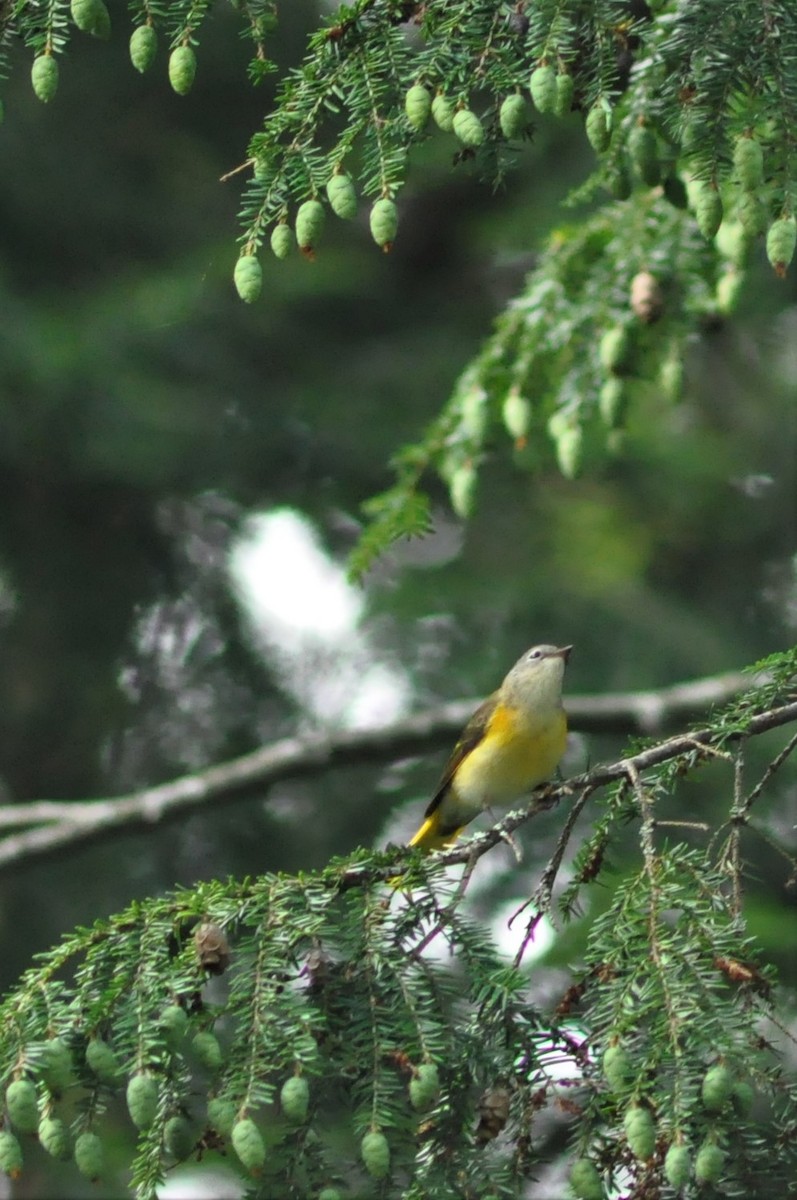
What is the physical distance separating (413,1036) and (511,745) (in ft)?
7.47

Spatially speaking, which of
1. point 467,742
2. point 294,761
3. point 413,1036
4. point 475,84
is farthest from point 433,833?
point 475,84

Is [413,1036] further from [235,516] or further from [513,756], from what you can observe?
[235,516]

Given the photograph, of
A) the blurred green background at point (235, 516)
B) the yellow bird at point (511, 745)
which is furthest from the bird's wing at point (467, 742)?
the blurred green background at point (235, 516)

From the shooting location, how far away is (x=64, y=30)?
7.74ft

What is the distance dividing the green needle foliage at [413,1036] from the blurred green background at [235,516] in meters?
4.07

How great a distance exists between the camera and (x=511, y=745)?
4.43 m

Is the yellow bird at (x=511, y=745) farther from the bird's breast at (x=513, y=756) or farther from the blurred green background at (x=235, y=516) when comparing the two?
the blurred green background at (x=235, y=516)

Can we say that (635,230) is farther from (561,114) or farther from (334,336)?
(334,336)

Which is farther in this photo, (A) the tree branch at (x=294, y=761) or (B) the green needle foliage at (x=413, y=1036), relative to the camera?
(A) the tree branch at (x=294, y=761)

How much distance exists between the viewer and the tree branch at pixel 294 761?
557cm

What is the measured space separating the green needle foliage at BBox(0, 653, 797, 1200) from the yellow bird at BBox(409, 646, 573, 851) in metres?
2.01

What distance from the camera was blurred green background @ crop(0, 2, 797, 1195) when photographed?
703 centimetres

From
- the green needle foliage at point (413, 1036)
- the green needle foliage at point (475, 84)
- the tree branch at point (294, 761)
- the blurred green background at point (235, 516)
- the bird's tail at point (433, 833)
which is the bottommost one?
the green needle foliage at point (413, 1036)

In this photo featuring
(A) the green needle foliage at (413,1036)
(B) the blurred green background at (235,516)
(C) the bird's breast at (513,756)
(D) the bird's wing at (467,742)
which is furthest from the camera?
(B) the blurred green background at (235,516)
